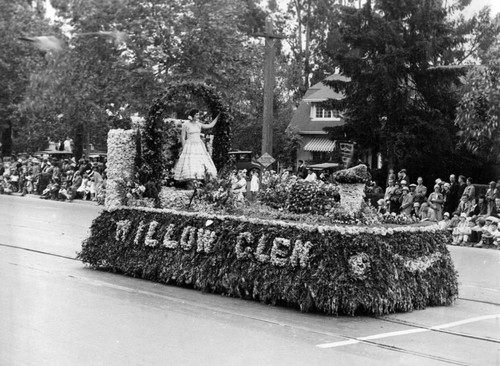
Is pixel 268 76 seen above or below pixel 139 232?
above

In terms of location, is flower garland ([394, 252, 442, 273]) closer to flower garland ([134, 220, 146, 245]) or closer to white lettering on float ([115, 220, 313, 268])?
white lettering on float ([115, 220, 313, 268])

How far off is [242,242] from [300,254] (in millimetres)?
1041

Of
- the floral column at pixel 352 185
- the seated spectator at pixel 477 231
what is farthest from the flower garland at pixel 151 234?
the seated spectator at pixel 477 231

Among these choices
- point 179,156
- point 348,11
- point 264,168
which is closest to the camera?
point 179,156

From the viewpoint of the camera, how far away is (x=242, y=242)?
397 inches

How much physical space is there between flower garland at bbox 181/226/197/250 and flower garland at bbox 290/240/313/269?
195 cm

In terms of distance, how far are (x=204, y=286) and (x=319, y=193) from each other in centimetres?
329

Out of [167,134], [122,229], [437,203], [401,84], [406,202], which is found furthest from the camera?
[401,84]

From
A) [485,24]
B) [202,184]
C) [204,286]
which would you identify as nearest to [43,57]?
[202,184]

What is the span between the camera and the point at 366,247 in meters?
9.27

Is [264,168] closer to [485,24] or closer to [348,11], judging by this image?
[348,11]

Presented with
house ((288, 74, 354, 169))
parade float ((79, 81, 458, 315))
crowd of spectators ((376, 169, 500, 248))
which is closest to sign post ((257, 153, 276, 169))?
crowd of spectators ((376, 169, 500, 248))

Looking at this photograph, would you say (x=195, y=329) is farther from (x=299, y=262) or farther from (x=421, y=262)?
(x=421, y=262)

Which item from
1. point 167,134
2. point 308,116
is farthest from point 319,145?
point 167,134
